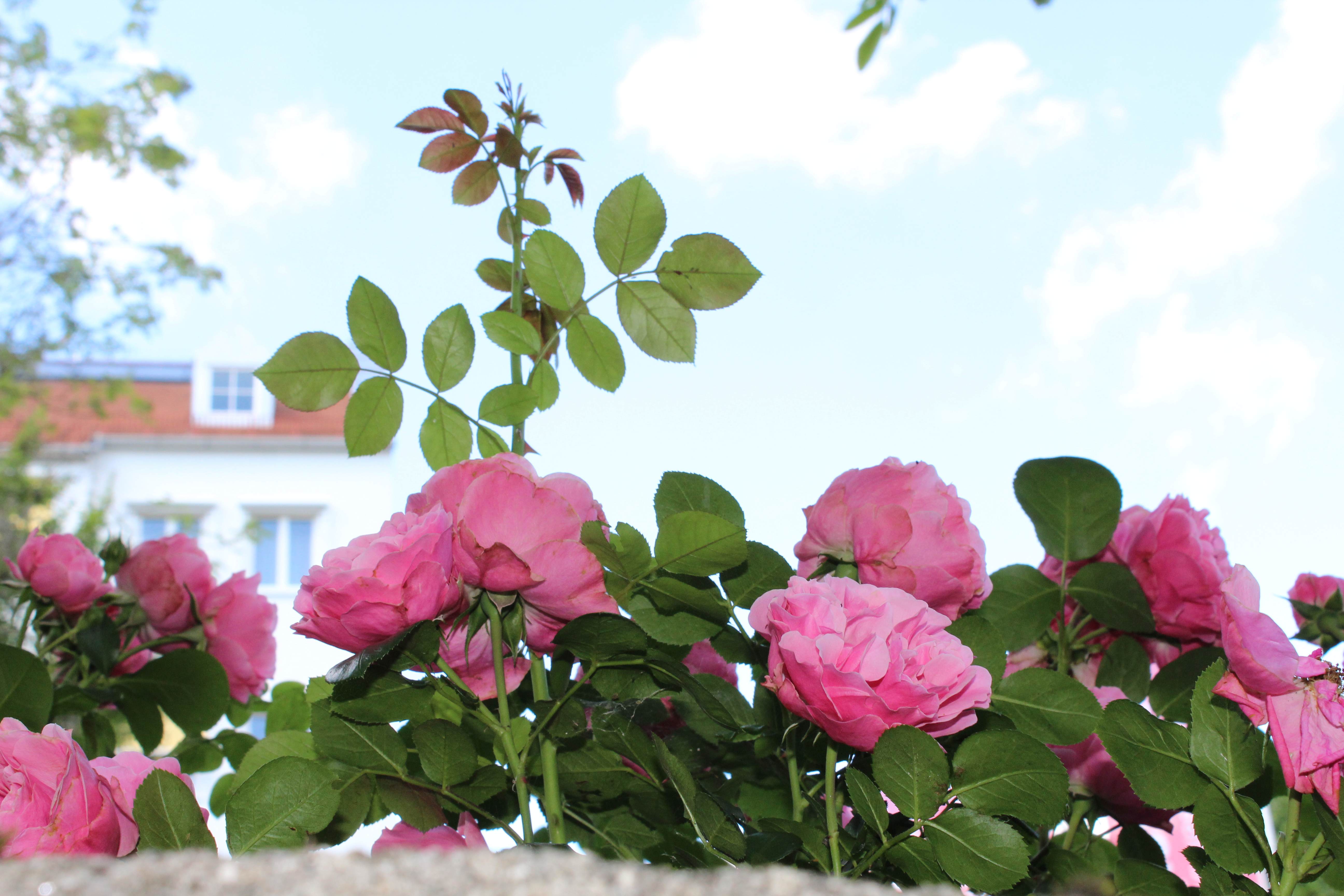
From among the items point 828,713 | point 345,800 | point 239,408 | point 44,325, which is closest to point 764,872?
point 828,713

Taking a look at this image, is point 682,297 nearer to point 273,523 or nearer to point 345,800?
point 345,800

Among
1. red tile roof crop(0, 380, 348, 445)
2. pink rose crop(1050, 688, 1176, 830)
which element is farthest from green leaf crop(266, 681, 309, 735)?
red tile roof crop(0, 380, 348, 445)

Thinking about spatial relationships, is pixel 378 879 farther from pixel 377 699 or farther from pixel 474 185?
pixel 474 185

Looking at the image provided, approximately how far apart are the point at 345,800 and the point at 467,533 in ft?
0.45

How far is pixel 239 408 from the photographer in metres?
9.64

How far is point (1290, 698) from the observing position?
0.38m

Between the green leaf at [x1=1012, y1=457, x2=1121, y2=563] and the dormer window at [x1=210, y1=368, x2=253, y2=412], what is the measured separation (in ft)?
32.7

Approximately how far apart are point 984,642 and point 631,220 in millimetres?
260

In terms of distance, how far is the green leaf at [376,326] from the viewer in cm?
49

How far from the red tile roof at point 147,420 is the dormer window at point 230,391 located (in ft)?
0.80

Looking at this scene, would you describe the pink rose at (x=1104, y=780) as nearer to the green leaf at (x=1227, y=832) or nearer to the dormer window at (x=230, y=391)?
the green leaf at (x=1227, y=832)

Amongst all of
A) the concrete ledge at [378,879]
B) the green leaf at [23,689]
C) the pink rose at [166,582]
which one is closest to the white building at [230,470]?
the pink rose at [166,582]

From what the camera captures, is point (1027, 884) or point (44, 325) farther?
point (44, 325)

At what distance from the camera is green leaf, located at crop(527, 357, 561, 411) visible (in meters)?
0.50
